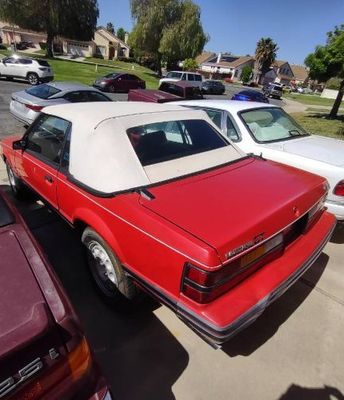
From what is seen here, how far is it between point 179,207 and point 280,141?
3195 millimetres

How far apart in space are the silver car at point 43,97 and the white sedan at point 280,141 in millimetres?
5136

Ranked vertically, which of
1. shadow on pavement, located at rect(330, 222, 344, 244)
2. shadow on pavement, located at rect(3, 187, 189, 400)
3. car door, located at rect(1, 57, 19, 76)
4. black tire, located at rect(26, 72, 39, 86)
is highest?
shadow on pavement, located at rect(330, 222, 344, 244)

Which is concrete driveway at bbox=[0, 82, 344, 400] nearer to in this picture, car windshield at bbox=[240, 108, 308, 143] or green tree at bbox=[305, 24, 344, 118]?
car windshield at bbox=[240, 108, 308, 143]

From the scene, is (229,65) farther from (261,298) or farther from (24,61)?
(261,298)

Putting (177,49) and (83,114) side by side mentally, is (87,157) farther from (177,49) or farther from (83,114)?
(177,49)

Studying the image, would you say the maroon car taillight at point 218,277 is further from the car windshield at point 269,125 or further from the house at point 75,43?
the house at point 75,43

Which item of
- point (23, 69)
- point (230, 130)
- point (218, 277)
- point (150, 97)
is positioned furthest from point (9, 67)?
point (218, 277)

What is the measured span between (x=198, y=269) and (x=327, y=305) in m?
2.02

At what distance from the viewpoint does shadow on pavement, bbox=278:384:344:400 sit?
2283 millimetres

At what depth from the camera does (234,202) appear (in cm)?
239

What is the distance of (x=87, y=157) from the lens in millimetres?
2781

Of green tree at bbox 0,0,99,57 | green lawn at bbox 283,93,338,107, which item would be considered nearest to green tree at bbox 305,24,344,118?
green lawn at bbox 283,93,338,107

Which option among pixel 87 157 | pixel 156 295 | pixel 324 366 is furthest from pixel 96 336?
pixel 324 366

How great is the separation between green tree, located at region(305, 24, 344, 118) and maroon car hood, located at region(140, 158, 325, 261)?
13.6m
